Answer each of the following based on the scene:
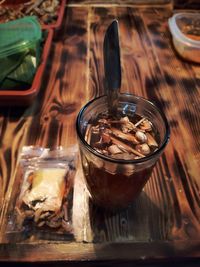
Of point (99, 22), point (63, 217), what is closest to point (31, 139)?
point (63, 217)

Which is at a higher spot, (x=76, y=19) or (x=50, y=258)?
(x=76, y=19)

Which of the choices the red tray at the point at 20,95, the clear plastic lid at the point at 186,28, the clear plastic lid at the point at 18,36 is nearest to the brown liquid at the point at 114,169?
the red tray at the point at 20,95

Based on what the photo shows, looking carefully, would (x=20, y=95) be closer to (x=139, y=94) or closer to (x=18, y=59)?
(x=18, y=59)

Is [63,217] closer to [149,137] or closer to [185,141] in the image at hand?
[149,137]

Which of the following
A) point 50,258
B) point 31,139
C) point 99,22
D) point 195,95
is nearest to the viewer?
point 50,258

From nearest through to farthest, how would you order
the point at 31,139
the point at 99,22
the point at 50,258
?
the point at 50,258 → the point at 31,139 → the point at 99,22

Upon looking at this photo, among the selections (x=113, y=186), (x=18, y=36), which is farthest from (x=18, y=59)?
(x=113, y=186)

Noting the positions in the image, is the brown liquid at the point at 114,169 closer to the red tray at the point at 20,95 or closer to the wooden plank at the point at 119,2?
the red tray at the point at 20,95
